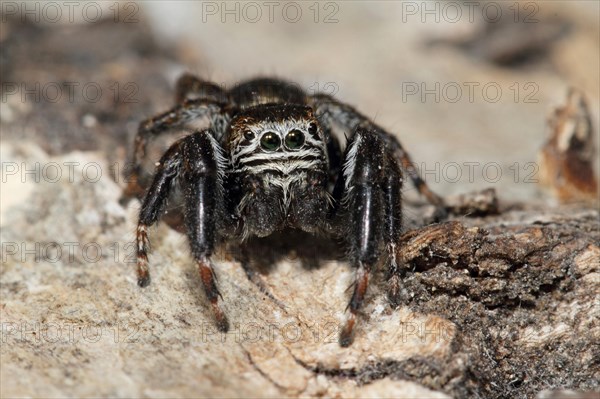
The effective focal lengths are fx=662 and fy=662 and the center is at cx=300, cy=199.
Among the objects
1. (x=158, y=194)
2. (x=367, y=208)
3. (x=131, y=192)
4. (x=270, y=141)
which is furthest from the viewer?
(x=131, y=192)

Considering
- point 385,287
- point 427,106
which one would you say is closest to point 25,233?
point 385,287

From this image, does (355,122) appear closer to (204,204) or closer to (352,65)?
(204,204)

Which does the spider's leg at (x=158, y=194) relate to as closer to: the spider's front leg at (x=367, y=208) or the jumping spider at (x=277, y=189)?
the jumping spider at (x=277, y=189)

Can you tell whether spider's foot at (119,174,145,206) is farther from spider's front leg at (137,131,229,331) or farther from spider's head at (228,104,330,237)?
spider's head at (228,104,330,237)

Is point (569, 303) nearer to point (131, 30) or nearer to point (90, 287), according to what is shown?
point (90, 287)

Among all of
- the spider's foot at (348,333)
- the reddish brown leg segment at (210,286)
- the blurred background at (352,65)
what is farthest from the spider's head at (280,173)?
the blurred background at (352,65)

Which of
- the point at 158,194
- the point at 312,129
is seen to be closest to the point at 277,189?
the point at 312,129
